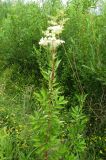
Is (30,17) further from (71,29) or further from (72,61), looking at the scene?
(72,61)

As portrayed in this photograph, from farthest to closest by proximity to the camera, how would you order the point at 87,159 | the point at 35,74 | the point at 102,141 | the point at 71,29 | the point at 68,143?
the point at 35,74, the point at 71,29, the point at 102,141, the point at 87,159, the point at 68,143

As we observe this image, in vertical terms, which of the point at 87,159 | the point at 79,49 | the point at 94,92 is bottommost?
the point at 87,159

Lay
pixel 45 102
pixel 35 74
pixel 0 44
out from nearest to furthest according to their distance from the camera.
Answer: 1. pixel 45 102
2. pixel 35 74
3. pixel 0 44

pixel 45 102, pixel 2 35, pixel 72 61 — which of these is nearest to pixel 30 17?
pixel 2 35

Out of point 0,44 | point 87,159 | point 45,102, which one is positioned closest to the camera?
point 45,102

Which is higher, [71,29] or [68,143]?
[71,29]

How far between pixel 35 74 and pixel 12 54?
60 cm

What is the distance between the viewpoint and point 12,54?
7.04 meters

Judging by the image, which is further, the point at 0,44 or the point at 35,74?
the point at 0,44

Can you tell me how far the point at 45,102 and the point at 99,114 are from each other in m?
1.98

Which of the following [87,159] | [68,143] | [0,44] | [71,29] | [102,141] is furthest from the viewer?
[0,44]

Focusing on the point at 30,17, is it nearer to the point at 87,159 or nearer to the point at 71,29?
the point at 71,29

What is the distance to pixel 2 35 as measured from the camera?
7.08 meters

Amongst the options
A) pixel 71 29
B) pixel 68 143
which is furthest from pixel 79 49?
pixel 68 143
